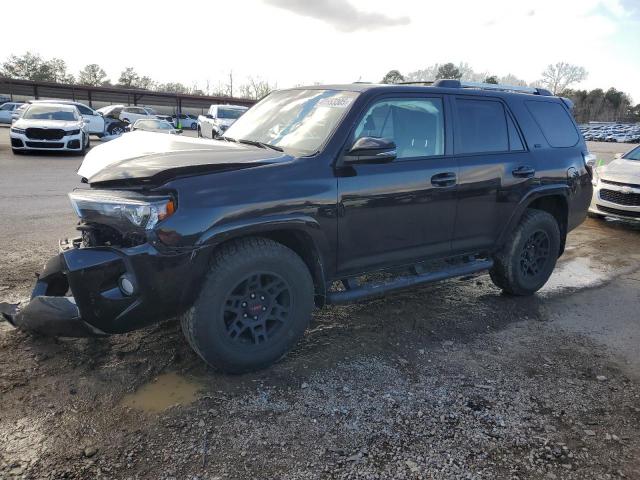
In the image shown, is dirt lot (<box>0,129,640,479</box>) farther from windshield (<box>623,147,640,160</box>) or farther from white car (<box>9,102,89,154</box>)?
white car (<box>9,102,89,154</box>)

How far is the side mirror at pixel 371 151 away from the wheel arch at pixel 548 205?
174 centimetres

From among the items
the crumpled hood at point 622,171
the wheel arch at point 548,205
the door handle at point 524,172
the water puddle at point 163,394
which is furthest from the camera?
the crumpled hood at point 622,171

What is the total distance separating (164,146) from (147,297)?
1.27 metres

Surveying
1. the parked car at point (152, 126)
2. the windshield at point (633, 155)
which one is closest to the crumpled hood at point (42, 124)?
the parked car at point (152, 126)

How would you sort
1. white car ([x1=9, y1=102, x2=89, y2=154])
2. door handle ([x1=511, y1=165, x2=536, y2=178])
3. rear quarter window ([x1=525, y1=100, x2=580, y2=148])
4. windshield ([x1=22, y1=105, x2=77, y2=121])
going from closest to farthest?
1. door handle ([x1=511, y1=165, x2=536, y2=178])
2. rear quarter window ([x1=525, y1=100, x2=580, y2=148])
3. white car ([x1=9, y1=102, x2=89, y2=154])
4. windshield ([x1=22, y1=105, x2=77, y2=121])

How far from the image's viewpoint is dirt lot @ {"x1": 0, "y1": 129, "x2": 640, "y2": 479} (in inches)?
99.4

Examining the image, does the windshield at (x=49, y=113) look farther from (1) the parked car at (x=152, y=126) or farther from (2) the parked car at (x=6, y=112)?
(2) the parked car at (x=6, y=112)

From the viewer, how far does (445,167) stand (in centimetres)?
403

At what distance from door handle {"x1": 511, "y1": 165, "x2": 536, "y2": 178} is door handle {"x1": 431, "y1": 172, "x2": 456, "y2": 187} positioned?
0.82m

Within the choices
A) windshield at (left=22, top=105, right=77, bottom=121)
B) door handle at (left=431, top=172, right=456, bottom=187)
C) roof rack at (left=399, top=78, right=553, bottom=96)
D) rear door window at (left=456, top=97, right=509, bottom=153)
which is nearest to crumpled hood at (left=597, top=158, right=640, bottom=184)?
roof rack at (left=399, top=78, right=553, bottom=96)

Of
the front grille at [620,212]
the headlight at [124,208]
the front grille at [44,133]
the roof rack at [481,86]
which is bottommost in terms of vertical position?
the front grille at [620,212]

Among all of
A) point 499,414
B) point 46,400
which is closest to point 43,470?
point 46,400

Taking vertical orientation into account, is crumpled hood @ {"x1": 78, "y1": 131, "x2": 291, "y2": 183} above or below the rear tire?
above

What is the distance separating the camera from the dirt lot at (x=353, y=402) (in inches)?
99.4
